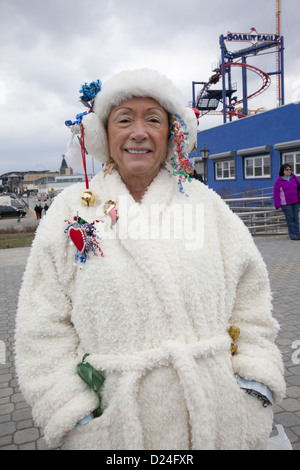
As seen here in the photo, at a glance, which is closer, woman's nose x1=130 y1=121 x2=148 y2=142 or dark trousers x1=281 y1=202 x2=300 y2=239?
woman's nose x1=130 y1=121 x2=148 y2=142

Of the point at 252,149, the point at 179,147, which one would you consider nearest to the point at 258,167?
the point at 252,149

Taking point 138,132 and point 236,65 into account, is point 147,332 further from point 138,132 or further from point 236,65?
point 236,65

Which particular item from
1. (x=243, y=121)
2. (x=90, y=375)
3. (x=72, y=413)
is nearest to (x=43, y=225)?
(x=90, y=375)

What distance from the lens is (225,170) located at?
21.9 metres

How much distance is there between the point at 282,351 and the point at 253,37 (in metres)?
26.0

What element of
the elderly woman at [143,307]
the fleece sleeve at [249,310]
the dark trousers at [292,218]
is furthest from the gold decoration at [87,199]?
the dark trousers at [292,218]

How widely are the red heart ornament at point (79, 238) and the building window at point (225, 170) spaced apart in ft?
67.7

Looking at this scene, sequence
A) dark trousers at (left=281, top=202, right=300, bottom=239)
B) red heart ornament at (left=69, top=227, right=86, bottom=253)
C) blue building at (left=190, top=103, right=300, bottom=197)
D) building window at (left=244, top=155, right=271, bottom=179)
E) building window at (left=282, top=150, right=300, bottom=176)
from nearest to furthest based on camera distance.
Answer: red heart ornament at (left=69, top=227, right=86, bottom=253)
dark trousers at (left=281, top=202, right=300, bottom=239)
building window at (left=282, top=150, right=300, bottom=176)
blue building at (left=190, top=103, right=300, bottom=197)
building window at (left=244, top=155, right=271, bottom=179)

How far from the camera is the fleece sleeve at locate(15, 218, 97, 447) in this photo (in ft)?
4.36

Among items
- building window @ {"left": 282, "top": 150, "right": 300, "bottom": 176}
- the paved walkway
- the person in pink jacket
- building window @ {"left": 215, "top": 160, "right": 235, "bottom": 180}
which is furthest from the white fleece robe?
building window @ {"left": 215, "top": 160, "right": 235, "bottom": 180}

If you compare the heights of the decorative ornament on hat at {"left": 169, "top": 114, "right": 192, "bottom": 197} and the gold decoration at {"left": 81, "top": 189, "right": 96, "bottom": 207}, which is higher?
the decorative ornament on hat at {"left": 169, "top": 114, "right": 192, "bottom": 197}

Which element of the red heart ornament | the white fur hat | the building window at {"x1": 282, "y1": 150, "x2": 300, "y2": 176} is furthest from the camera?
the building window at {"x1": 282, "y1": 150, "x2": 300, "y2": 176}

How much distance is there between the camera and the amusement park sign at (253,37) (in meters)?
24.0

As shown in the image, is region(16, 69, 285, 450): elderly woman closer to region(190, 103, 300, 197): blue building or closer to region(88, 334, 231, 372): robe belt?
region(88, 334, 231, 372): robe belt
